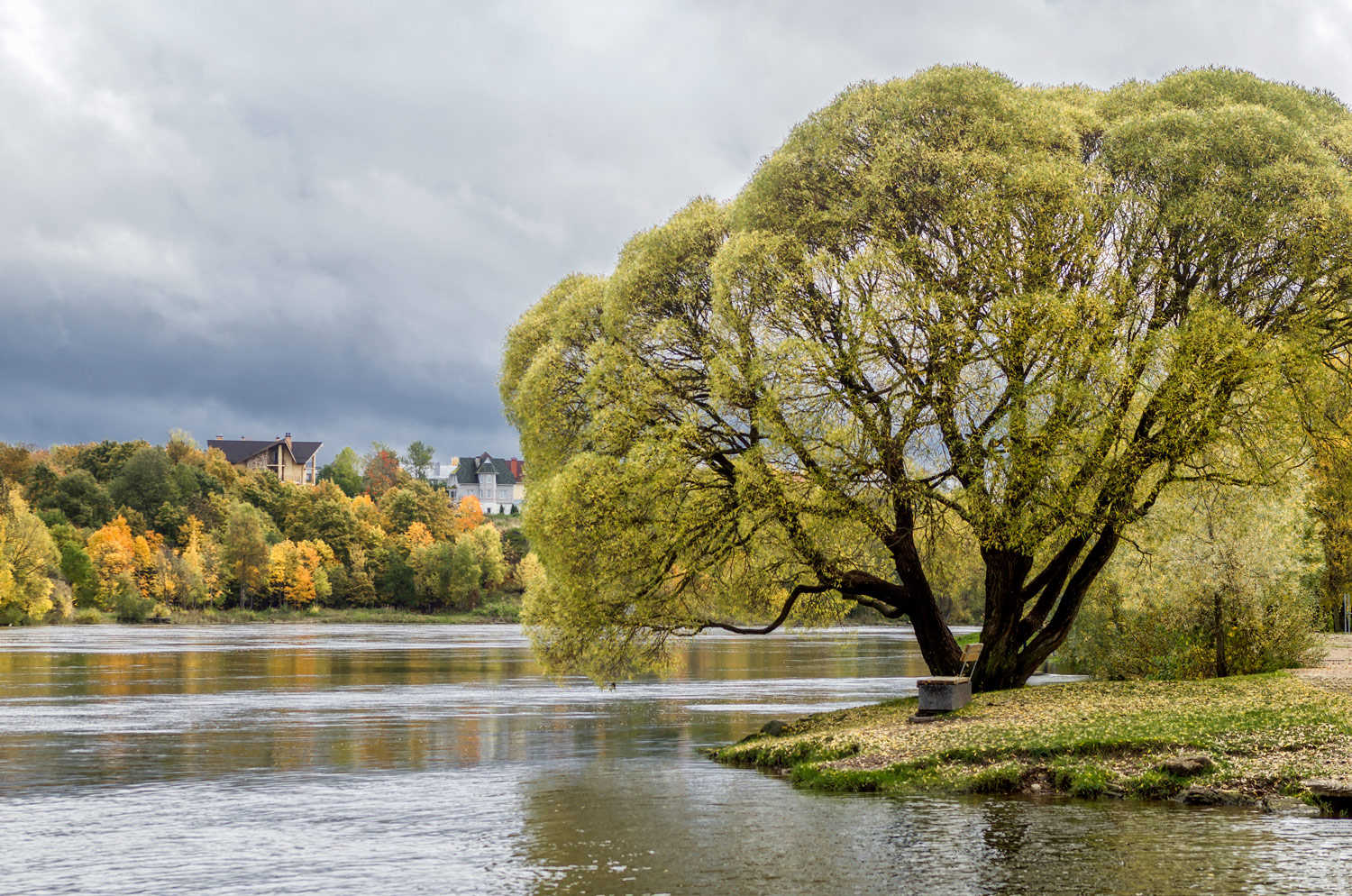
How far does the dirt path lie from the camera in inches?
1215

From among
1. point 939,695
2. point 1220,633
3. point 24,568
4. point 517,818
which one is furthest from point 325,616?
point 517,818

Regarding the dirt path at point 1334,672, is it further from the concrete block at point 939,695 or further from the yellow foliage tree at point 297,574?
the yellow foliage tree at point 297,574

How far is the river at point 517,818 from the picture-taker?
1680 centimetres

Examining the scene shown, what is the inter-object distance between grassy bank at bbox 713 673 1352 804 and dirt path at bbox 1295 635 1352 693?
3.21 feet

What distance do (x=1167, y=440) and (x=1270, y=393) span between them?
2352mm

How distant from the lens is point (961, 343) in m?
28.5

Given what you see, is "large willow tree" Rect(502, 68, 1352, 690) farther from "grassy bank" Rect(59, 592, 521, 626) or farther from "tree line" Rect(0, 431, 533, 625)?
"grassy bank" Rect(59, 592, 521, 626)

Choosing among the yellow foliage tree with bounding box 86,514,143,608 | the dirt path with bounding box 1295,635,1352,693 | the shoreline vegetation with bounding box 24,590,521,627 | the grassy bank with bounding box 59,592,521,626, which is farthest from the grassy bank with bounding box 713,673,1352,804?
the yellow foliage tree with bounding box 86,514,143,608

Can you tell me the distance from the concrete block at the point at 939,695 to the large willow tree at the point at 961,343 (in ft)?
11.7

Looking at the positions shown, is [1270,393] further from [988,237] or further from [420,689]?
[420,689]

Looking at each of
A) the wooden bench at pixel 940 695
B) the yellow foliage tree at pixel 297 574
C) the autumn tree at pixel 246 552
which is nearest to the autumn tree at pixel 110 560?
the autumn tree at pixel 246 552

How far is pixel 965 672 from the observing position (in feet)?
106

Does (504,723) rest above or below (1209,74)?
below

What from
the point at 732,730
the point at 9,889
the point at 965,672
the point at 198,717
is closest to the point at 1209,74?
the point at 965,672
